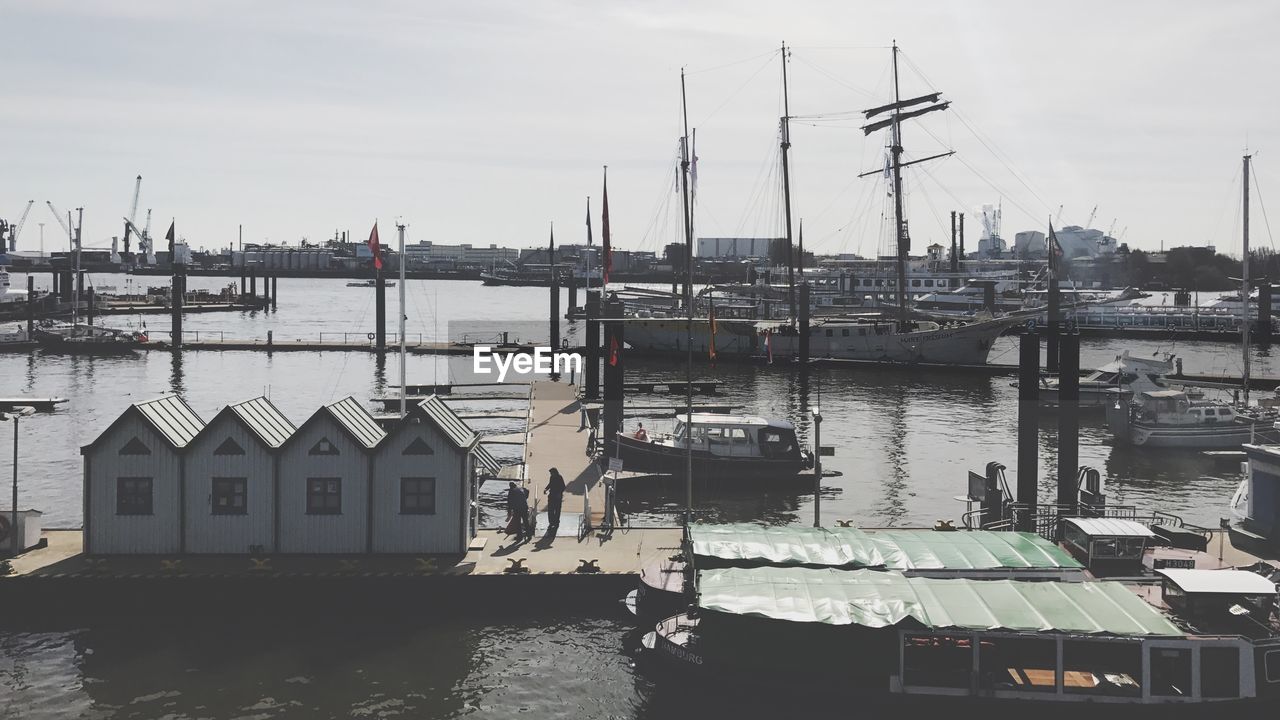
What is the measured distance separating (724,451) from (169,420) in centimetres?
2209

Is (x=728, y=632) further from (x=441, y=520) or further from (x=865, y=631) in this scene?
(x=441, y=520)

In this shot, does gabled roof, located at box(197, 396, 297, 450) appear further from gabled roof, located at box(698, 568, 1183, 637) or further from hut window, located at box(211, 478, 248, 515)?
gabled roof, located at box(698, 568, 1183, 637)

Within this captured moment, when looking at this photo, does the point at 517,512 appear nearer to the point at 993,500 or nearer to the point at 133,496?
the point at 133,496

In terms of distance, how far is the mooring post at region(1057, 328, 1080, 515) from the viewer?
106ft

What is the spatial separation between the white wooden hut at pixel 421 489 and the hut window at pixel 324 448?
1.08 metres

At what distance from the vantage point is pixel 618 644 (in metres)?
25.8

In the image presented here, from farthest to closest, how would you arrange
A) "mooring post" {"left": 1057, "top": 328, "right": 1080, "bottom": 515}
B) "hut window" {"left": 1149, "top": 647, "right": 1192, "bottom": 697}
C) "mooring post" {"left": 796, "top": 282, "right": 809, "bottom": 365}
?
"mooring post" {"left": 796, "top": 282, "right": 809, "bottom": 365}
"mooring post" {"left": 1057, "top": 328, "right": 1080, "bottom": 515}
"hut window" {"left": 1149, "top": 647, "right": 1192, "bottom": 697}

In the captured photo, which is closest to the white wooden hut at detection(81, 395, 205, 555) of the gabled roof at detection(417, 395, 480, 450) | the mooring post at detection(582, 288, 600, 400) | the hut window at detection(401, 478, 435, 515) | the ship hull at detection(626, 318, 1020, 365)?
the hut window at detection(401, 478, 435, 515)

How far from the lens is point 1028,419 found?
3384 cm

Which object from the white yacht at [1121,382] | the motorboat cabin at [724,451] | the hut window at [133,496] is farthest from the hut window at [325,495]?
the white yacht at [1121,382]

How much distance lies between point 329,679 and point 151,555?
6924 mm

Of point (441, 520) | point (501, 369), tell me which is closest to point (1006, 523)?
point (441, 520)

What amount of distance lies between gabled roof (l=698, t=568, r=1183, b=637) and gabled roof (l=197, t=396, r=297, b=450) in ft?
39.0

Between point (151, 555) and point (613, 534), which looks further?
point (613, 534)
